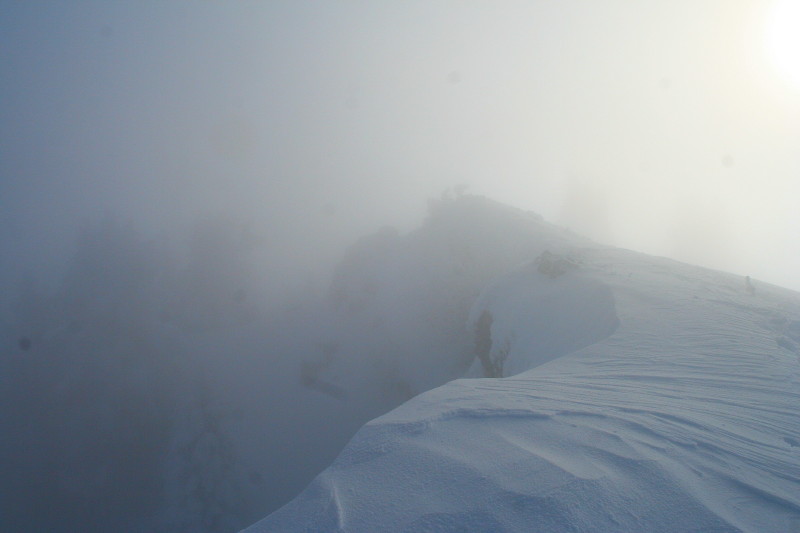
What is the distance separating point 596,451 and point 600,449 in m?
0.05

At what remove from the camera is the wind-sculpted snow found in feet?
9.06

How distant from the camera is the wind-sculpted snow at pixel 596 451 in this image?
9.06 feet

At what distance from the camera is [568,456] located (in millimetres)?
3334

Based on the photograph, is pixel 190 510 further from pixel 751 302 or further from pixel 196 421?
pixel 751 302

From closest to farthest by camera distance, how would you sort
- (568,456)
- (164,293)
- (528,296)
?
(568,456) < (528,296) < (164,293)

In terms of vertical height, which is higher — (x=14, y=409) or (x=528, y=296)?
(x=528, y=296)

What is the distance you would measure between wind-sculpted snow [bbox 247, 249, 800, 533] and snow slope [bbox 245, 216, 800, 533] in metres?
0.01

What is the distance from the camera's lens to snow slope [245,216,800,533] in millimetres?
2766

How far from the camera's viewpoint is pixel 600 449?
3439mm

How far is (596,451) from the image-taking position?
341 cm

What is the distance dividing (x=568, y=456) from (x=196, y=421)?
1806 cm

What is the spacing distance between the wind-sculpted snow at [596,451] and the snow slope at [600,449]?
0.04 ft

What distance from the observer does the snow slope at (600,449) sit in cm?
277

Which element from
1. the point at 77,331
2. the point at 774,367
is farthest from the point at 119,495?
the point at 774,367
